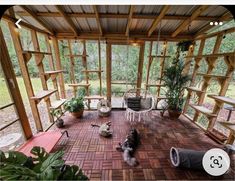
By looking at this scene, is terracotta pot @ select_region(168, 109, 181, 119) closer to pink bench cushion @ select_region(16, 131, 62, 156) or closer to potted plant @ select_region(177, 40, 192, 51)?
potted plant @ select_region(177, 40, 192, 51)

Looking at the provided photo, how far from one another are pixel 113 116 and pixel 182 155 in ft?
6.95

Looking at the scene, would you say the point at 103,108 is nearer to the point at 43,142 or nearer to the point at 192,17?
the point at 43,142

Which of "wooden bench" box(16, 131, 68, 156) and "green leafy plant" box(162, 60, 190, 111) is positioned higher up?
"green leafy plant" box(162, 60, 190, 111)

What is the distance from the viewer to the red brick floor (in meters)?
1.84

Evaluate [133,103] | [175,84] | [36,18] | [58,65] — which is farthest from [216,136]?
[36,18]

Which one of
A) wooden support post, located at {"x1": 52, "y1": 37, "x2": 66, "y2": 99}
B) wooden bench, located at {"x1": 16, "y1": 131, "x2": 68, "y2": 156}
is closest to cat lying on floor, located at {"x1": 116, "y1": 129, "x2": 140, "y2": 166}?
wooden bench, located at {"x1": 16, "y1": 131, "x2": 68, "y2": 156}

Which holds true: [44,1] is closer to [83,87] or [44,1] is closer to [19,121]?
[19,121]

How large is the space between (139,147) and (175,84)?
2048mm

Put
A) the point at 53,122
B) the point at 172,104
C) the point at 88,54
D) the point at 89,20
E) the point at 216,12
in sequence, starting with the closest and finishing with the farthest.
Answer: the point at 216,12, the point at 89,20, the point at 53,122, the point at 172,104, the point at 88,54

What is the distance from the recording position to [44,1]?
76 cm

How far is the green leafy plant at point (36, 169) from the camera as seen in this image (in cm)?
100

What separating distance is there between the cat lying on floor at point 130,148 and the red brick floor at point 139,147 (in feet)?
0.25

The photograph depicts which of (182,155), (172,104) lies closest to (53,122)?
(182,155)

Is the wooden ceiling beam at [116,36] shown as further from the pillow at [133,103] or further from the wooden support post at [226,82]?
the pillow at [133,103]
